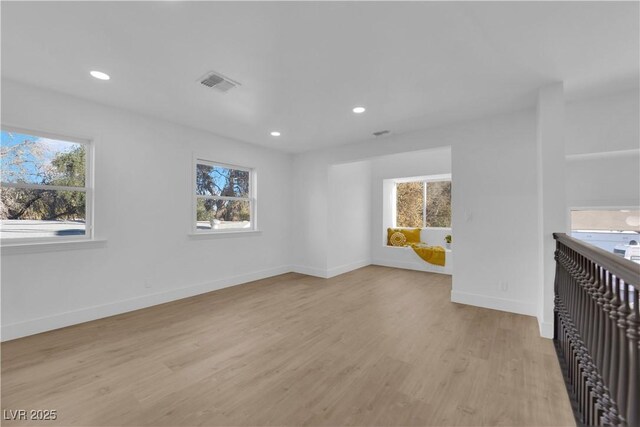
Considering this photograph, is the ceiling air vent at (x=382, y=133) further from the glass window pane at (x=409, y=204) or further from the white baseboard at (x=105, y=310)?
the white baseboard at (x=105, y=310)

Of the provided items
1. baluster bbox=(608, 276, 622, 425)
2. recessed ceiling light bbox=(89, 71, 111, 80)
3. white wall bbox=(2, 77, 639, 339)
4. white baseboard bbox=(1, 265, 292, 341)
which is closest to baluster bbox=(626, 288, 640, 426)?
baluster bbox=(608, 276, 622, 425)

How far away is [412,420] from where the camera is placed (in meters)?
1.61

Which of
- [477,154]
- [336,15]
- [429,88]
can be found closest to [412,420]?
[336,15]

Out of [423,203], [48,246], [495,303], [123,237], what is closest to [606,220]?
[495,303]

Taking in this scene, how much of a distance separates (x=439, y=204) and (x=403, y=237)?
114 centimetres

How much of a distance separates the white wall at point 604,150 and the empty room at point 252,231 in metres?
0.02

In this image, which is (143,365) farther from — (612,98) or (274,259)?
(612,98)

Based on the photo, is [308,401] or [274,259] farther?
[274,259]

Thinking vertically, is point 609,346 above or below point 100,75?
below

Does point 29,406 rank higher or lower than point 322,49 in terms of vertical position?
lower

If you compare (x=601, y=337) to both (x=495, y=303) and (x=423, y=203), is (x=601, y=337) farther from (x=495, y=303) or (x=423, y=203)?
(x=423, y=203)

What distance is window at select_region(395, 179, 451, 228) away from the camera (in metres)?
6.29

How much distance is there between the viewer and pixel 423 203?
654 centimetres

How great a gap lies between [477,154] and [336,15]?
2785 millimetres
